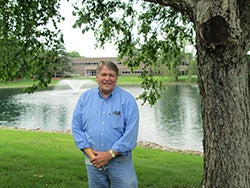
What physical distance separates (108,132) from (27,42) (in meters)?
3.13

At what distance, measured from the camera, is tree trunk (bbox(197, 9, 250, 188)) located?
2.89 metres

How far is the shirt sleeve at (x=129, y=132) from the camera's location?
292 cm

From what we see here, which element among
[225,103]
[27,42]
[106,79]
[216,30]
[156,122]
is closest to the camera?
[216,30]

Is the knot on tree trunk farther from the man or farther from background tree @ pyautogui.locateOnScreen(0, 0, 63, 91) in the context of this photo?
background tree @ pyautogui.locateOnScreen(0, 0, 63, 91)

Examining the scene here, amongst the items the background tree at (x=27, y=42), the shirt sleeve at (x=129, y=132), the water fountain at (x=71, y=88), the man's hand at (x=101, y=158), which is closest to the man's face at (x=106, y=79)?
the shirt sleeve at (x=129, y=132)

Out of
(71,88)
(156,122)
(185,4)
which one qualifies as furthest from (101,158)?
(71,88)

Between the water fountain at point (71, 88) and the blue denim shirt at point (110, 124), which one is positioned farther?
the water fountain at point (71, 88)

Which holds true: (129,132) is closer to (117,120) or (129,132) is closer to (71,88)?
(117,120)

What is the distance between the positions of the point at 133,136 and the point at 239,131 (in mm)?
889

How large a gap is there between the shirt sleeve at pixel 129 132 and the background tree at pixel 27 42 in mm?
2913

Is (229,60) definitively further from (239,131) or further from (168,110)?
(168,110)

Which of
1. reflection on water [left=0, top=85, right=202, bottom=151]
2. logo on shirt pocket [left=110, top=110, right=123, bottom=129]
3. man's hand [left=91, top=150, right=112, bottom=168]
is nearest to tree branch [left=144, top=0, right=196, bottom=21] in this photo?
logo on shirt pocket [left=110, top=110, right=123, bottom=129]

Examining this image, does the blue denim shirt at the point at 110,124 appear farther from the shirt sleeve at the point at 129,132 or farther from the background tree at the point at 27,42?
the background tree at the point at 27,42

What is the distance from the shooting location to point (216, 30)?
273 centimetres
